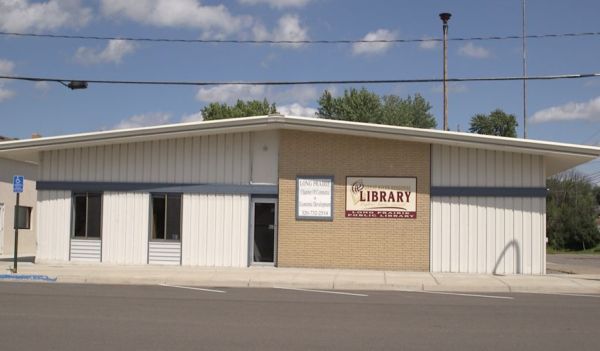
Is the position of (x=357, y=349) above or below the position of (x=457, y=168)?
below

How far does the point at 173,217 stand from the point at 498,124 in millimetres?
61202

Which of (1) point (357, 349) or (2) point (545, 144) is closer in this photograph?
(1) point (357, 349)

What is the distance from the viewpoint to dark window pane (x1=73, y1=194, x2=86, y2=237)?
2192cm

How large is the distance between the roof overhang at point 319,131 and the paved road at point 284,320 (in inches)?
188

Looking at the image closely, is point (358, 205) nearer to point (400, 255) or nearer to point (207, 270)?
point (400, 255)

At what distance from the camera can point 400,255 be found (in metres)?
20.3

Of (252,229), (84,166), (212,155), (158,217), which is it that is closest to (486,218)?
(252,229)

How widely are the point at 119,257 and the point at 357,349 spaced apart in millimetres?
14456

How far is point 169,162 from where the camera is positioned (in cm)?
2133

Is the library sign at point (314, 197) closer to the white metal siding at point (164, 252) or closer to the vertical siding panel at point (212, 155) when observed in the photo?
the vertical siding panel at point (212, 155)

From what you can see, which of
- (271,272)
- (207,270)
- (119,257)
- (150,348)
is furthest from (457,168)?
(150,348)

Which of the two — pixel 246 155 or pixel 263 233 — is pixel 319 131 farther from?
pixel 263 233

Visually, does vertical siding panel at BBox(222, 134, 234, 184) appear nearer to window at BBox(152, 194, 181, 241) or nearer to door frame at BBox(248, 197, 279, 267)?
door frame at BBox(248, 197, 279, 267)

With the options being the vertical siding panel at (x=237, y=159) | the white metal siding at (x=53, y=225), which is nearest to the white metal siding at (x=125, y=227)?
the white metal siding at (x=53, y=225)
